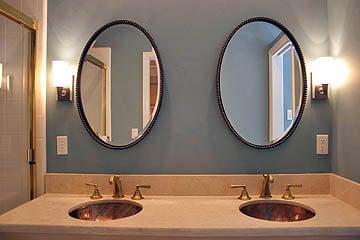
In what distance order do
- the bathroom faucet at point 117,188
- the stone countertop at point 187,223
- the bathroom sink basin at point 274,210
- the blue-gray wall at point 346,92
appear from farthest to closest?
1. the bathroom faucet at point 117,188
2. the bathroom sink basin at point 274,210
3. the blue-gray wall at point 346,92
4. the stone countertop at point 187,223

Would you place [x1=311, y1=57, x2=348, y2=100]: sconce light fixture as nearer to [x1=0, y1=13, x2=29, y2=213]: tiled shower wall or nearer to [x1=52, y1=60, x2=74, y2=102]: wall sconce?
[x1=52, y1=60, x2=74, y2=102]: wall sconce

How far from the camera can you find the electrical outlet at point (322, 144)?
1.92 meters

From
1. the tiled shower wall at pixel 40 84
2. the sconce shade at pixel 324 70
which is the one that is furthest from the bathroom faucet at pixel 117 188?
the sconce shade at pixel 324 70

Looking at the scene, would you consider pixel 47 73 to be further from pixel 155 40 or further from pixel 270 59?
pixel 270 59

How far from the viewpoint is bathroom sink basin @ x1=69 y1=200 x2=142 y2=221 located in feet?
5.82

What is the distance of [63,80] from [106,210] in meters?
0.86

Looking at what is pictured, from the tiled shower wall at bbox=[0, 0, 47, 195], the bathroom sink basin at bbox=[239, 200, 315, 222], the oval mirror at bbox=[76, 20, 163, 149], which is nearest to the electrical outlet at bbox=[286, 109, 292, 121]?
the bathroom sink basin at bbox=[239, 200, 315, 222]

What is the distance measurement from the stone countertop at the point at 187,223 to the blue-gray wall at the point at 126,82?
0.54m

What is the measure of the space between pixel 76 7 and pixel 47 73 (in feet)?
1.55

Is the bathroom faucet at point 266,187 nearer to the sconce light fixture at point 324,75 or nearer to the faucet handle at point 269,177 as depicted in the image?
the faucet handle at point 269,177

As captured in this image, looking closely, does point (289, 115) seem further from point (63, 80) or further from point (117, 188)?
point (63, 80)

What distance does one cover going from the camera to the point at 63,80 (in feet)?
Answer: 6.36

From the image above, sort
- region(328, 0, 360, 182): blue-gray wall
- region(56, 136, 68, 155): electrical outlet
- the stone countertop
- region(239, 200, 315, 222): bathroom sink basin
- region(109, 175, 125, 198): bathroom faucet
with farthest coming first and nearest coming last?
1. region(56, 136, 68, 155): electrical outlet
2. region(109, 175, 125, 198): bathroom faucet
3. region(239, 200, 315, 222): bathroom sink basin
4. region(328, 0, 360, 182): blue-gray wall
5. the stone countertop

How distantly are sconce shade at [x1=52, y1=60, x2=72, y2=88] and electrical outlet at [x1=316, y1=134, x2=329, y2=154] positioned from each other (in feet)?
5.42
